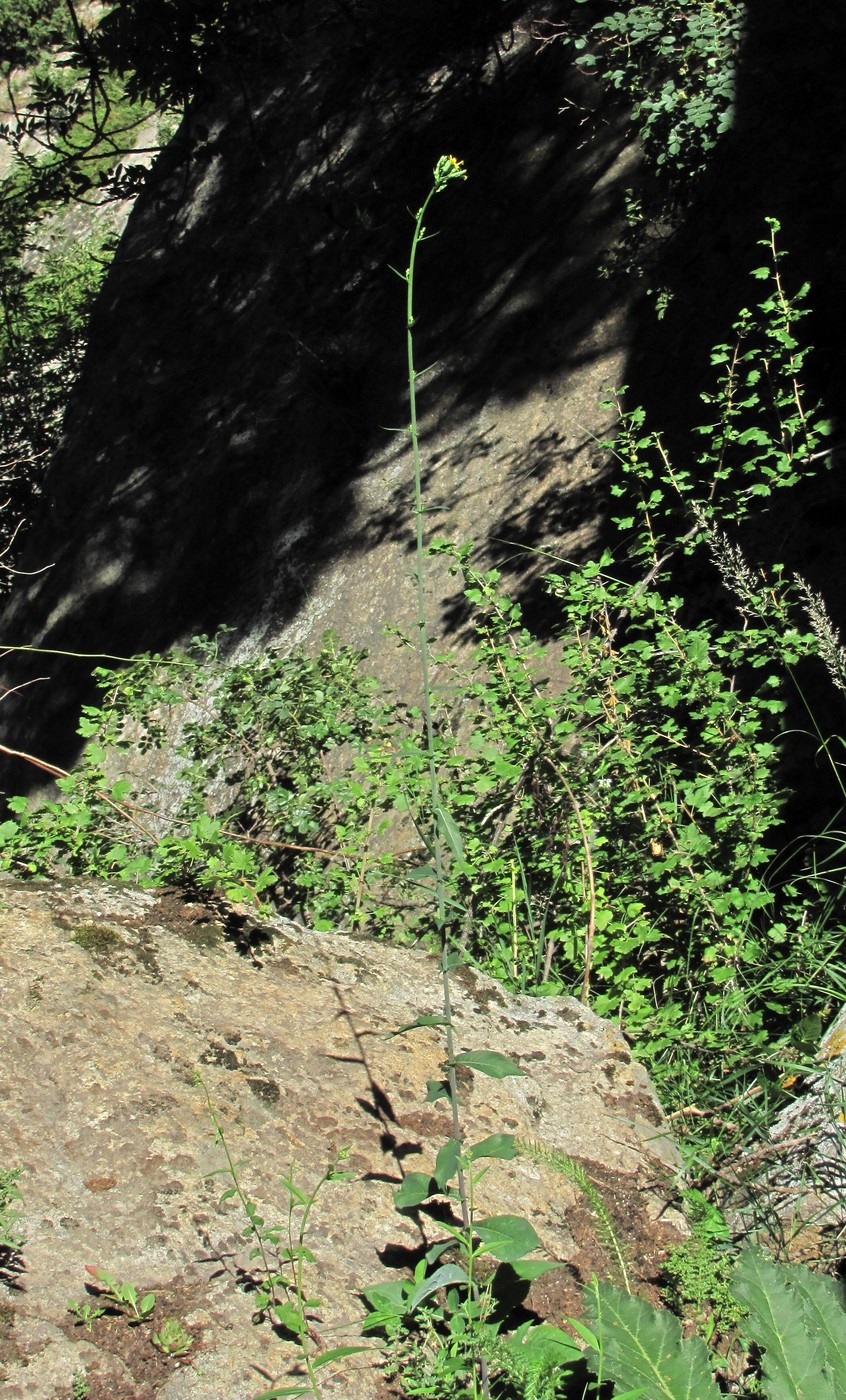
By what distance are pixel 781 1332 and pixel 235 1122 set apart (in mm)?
1032

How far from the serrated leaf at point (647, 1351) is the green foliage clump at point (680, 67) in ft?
15.6

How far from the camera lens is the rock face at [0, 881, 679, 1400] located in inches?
70.6

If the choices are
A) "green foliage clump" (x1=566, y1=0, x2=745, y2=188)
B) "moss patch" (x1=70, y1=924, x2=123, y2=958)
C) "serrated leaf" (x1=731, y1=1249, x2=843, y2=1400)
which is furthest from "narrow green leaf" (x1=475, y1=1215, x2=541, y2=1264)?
"green foliage clump" (x1=566, y1=0, x2=745, y2=188)

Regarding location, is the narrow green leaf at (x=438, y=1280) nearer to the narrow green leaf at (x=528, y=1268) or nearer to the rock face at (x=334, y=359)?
the narrow green leaf at (x=528, y=1268)

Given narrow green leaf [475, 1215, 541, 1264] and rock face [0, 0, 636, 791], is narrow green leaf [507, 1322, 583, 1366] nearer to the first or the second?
narrow green leaf [475, 1215, 541, 1264]

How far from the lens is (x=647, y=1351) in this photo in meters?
1.72

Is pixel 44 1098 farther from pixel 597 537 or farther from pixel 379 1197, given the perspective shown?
pixel 597 537

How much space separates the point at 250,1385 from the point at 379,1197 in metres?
0.46

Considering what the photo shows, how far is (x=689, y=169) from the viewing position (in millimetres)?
5227

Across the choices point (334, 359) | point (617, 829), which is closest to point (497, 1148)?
point (617, 829)

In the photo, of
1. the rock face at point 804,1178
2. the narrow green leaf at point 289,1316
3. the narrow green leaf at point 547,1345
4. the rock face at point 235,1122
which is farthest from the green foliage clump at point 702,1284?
the narrow green leaf at point 289,1316

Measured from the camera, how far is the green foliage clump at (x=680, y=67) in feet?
16.3

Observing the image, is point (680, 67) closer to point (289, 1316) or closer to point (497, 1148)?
point (497, 1148)

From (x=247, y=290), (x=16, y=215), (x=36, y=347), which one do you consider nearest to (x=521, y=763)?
(x=247, y=290)
